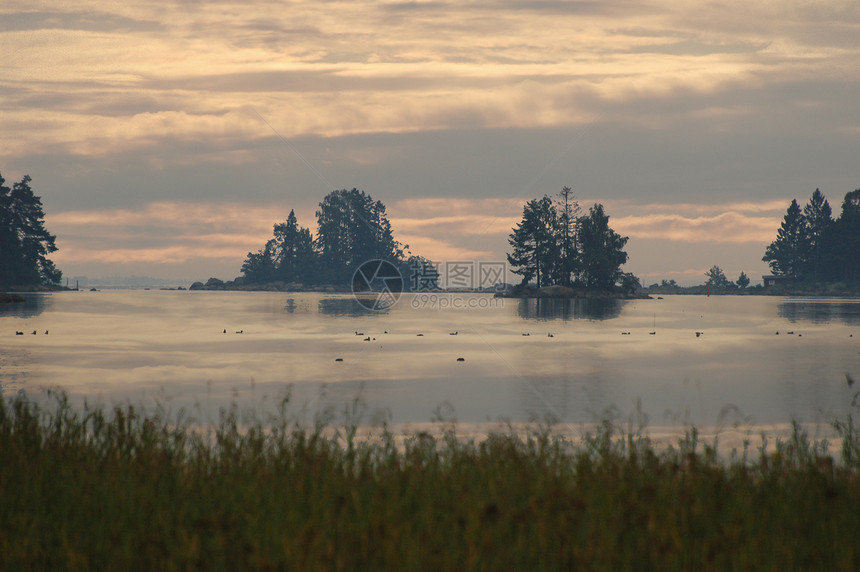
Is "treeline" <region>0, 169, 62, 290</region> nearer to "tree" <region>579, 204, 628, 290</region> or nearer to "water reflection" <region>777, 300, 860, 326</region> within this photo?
"tree" <region>579, 204, 628, 290</region>

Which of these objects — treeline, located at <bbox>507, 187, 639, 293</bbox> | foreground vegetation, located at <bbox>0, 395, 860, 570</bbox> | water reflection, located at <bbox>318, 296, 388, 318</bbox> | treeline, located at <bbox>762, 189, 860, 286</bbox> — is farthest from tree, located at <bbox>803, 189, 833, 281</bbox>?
foreground vegetation, located at <bbox>0, 395, 860, 570</bbox>

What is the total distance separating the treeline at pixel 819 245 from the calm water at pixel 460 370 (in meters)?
131

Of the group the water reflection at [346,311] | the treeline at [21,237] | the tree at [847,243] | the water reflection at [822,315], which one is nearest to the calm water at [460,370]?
the water reflection at [822,315]

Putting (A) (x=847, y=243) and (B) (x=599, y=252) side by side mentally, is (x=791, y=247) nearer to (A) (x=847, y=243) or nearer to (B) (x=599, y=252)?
(A) (x=847, y=243)

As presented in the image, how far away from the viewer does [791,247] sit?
598 ft

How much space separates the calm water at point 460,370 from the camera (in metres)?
19.2

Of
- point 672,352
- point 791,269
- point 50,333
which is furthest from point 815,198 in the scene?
point 50,333

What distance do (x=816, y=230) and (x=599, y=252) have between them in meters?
68.6

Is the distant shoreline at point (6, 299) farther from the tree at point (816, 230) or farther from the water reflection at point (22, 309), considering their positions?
the tree at point (816, 230)

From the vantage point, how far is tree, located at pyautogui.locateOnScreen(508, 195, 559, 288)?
457ft

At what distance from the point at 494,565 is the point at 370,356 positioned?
85.8 feet

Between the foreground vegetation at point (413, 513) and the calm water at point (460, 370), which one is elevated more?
the foreground vegetation at point (413, 513)

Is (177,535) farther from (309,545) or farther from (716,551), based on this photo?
(716,551)

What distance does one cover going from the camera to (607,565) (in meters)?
6.07
